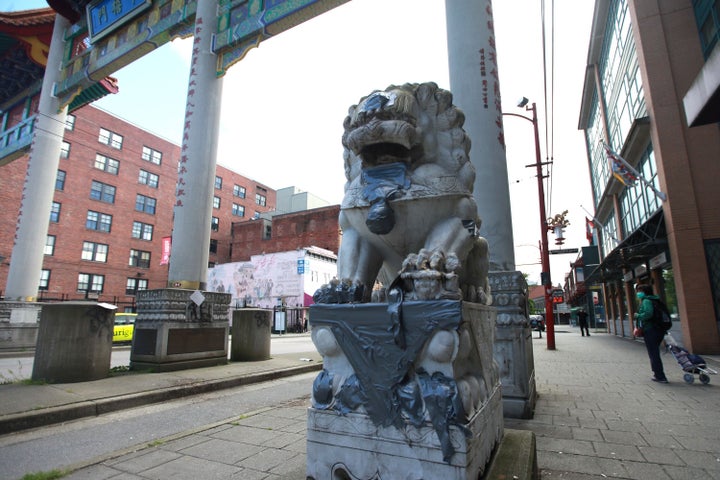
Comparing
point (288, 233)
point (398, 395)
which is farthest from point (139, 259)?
point (398, 395)

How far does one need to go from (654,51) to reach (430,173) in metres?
13.2

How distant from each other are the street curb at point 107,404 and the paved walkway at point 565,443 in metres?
1.22

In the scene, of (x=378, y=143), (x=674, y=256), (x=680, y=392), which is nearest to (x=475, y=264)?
(x=378, y=143)

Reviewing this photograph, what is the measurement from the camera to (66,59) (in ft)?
44.3

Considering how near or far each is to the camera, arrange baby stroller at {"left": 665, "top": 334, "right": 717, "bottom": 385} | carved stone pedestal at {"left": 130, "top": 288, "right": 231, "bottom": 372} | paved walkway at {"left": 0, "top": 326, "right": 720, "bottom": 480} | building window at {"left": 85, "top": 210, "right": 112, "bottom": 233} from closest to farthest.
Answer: paved walkway at {"left": 0, "top": 326, "right": 720, "bottom": 480}, baby stroller at {"left": 665, "top": 334, "right": 717, "bottom": 385}, carved stone pedestal at {"left": 130, "top": 288, "right": 231, "bottom": 372}, building window at {"left": 85, "top": 210, "right": 112, "bottom": 233}

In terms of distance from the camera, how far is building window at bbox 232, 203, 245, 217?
4241 centimetres

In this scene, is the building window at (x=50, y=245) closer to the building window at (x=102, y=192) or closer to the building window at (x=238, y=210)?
the building window at (x=102, y=192)

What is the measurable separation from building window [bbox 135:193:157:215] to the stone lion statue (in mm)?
35668

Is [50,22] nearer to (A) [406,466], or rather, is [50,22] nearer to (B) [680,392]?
(A) [406,466]

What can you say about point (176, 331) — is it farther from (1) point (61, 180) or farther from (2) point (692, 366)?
(1) point (61, 180)

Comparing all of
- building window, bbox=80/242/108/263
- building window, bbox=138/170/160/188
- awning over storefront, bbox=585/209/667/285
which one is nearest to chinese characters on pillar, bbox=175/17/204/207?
awning over storefront, bbox=585/209/667/285

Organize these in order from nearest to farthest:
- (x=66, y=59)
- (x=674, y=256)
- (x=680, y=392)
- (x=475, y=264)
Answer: (x=475, y=264), (x=680, y=392), (x=674, y=256), (x=66, y=59)

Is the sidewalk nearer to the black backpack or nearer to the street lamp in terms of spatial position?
the black backpack

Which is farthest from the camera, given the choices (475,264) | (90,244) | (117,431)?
(90,244)
